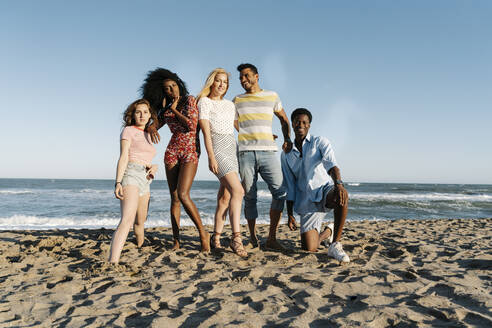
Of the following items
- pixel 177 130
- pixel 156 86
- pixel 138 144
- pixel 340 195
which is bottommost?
pixel 340 195

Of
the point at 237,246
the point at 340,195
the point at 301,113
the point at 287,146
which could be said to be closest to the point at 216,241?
the point at 237,246

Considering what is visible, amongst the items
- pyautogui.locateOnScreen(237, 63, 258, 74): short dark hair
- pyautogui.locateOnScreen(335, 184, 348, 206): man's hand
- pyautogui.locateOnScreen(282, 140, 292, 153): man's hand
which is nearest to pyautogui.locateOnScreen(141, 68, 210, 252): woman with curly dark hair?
pyautogui.locateOnScreen(237, 63, 258, 74): short dark hair

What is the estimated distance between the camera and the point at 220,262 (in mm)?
3344

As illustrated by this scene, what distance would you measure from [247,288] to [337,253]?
52.3 inches

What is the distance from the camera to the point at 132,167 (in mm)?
3406

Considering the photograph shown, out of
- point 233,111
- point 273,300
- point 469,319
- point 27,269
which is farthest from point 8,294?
point 469,319

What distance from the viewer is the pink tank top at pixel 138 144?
342 cm

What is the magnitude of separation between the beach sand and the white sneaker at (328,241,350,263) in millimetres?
74

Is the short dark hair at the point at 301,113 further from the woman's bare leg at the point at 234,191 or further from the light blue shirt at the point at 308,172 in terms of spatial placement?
the woman's bare leg at the point at 234,191

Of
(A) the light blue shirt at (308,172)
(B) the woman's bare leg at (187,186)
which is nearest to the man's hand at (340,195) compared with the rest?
(A) the light blue shirt at (308,172)

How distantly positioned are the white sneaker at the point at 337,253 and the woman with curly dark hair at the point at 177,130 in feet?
4.95

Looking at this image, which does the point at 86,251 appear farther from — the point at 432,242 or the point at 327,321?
the point at 432,242

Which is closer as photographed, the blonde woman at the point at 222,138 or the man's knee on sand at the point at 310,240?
the blonde woman at the point at 222,138

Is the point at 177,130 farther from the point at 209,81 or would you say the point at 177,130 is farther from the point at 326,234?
the point at 326,234
